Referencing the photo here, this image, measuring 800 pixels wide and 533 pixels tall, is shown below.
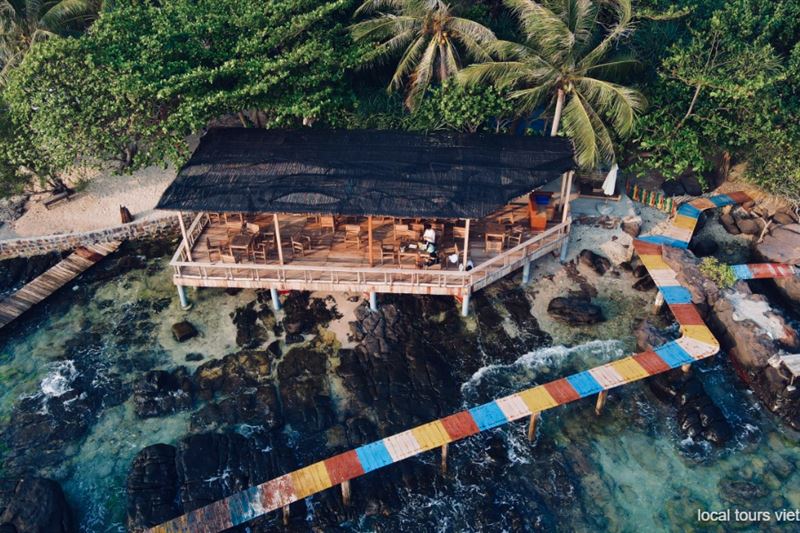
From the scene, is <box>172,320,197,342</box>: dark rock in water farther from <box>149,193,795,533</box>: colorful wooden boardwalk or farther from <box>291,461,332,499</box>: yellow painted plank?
<box>291,461,332,499</box>: yellow painted plank

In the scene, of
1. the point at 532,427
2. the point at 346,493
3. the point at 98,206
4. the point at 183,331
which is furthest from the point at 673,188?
the point at 98,206

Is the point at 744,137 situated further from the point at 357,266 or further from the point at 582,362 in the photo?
the point at 357,266

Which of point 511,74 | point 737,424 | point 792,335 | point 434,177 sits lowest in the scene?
point 737,424

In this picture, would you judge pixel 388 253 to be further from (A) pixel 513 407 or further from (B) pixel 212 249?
(A) pixel 513 407

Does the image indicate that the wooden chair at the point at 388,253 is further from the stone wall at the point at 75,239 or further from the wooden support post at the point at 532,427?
the stone wall at the point at 75,239

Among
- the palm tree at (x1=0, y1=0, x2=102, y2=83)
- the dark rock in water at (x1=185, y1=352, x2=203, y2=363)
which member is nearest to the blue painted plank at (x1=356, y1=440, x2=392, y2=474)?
the dark rock in water at (x1=185, y1=352, x2=203, y2=363)

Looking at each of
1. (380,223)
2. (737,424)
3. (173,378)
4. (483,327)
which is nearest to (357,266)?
(380,223)
